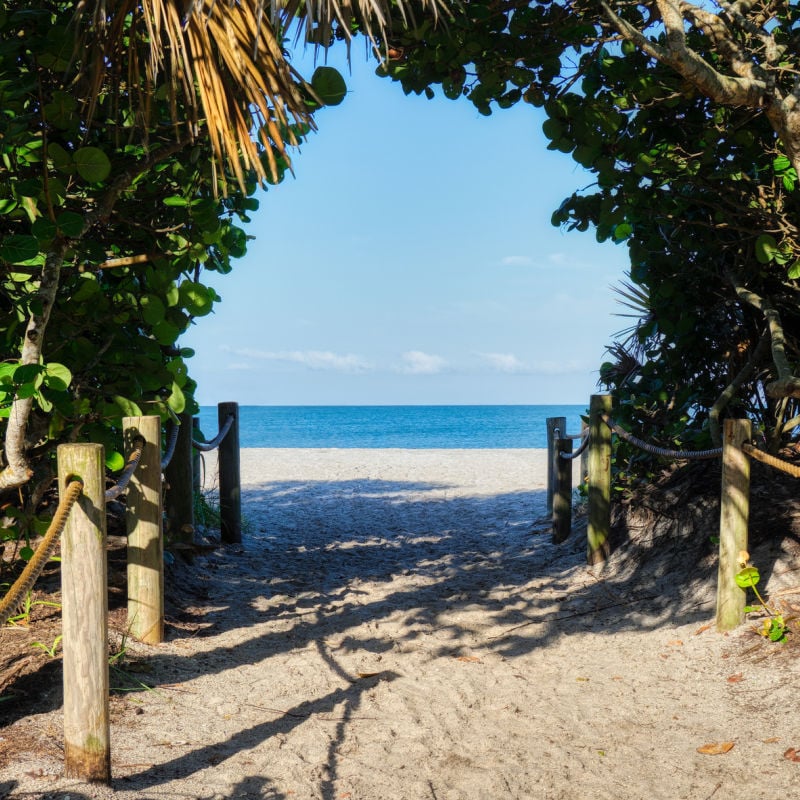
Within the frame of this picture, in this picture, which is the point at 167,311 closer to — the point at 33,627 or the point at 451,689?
the point at 33,627

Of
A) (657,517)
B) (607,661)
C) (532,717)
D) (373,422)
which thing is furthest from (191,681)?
(373,422)

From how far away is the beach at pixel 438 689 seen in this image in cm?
294

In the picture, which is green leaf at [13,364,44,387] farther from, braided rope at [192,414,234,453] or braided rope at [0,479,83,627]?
braided rope at [192,414,234,453]

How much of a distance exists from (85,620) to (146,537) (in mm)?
1543

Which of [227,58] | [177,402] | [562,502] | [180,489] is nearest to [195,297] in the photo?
[177,402]

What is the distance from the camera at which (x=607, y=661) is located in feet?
14.2

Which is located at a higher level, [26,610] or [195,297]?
[195,297]

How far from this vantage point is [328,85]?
126 inches

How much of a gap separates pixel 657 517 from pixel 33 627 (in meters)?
4.26

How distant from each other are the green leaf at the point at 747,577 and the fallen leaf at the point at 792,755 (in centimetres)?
115

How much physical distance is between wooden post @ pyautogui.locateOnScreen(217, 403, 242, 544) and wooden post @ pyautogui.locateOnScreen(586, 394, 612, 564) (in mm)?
3029

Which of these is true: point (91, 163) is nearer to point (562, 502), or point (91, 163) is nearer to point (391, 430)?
point (562, 502)

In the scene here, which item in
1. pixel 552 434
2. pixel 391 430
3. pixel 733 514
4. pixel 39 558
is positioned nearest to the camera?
pixel 39 558

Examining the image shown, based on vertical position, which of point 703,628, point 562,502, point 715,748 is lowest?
point 715,748
